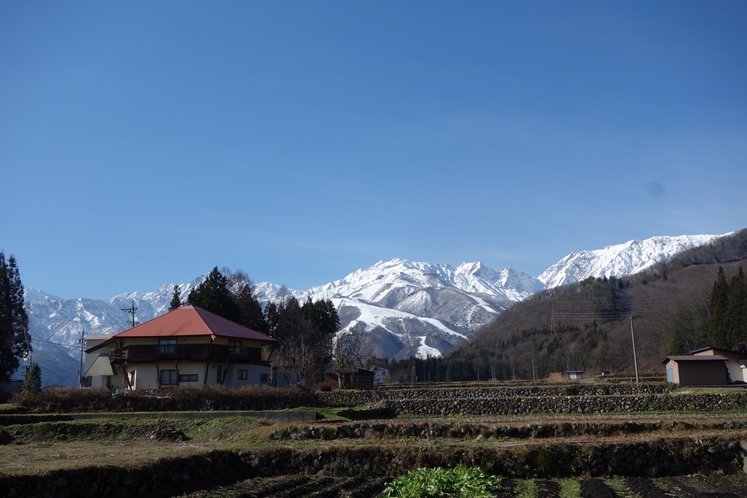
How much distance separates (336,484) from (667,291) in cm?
15795

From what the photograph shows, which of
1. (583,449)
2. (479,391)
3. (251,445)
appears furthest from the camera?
(479,391)

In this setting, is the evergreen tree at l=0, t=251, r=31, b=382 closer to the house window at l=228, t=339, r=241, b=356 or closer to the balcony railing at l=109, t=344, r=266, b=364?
the balcony railing at l=109, t=344, r=266, b=364

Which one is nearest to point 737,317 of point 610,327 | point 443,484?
point 610,327

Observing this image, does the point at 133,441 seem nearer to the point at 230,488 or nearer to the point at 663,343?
the point at 230,488

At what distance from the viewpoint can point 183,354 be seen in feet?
157

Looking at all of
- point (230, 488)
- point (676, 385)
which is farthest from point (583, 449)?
point (676, 385)

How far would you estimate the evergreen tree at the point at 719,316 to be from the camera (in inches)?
2783

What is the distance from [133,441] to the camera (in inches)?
923

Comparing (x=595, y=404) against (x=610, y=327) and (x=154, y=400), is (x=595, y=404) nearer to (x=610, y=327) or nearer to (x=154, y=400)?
(x=154, y=400)

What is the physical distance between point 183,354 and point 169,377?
2167mm

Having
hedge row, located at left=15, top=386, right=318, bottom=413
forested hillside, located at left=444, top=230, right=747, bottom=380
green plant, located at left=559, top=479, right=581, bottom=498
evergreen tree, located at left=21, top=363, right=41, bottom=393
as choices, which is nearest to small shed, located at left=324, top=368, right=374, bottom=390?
hedge row, located at left=15, top=386, right=318, bottom=413

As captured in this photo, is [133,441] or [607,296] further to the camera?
[607,296]

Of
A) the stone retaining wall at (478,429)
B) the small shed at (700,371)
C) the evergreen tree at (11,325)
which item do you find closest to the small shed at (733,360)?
the small shed at (700,371)

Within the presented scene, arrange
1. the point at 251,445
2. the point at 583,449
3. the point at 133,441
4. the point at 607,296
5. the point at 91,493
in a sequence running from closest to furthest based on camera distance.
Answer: the point at 91,493, the point at 583,449, the point at 251,445, the point at 133,441, the point at 607,296
